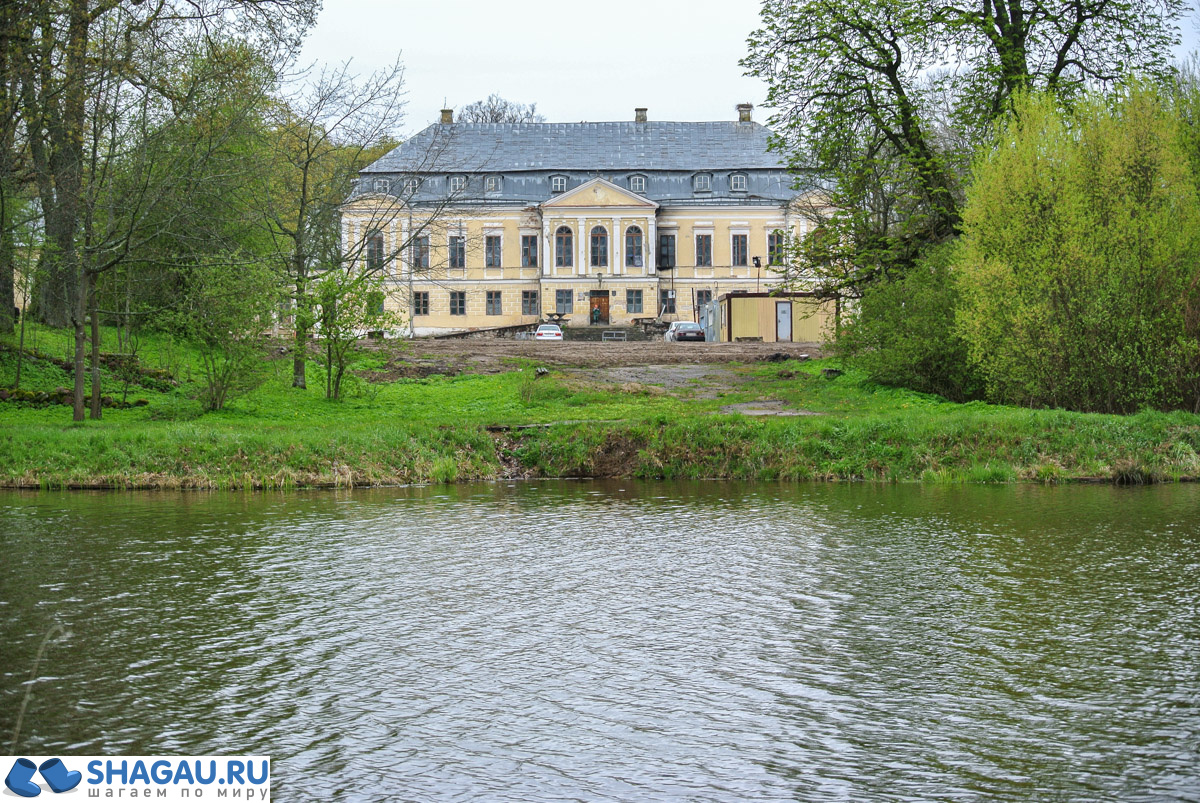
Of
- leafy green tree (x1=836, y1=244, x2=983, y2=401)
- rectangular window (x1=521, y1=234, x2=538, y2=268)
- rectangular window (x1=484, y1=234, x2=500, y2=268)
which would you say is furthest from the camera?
rectangular window (x1=484, y1=234, x2=500, y2=268)

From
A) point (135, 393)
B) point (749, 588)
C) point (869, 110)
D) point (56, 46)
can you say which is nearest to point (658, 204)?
point (869, 110)

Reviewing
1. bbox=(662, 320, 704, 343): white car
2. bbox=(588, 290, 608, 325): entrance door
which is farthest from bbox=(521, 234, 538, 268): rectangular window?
bbox=(662, 320, 704, 343): white car

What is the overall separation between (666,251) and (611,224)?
390cm

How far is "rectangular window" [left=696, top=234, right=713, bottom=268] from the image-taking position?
67.6 metres

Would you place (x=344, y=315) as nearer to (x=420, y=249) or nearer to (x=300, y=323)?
(x=300, y=323)

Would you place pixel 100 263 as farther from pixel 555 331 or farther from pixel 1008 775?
pixel 555 331

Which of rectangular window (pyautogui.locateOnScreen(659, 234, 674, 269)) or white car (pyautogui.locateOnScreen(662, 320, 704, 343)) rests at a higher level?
rectangular window (pyautogui.locateOnScreen(659, 234, 674, 269))

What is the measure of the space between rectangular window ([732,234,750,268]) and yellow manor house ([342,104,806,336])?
6 centimetres

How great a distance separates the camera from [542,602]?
7676mm

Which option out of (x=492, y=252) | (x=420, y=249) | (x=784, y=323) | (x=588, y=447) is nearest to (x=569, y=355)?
(x=420, y=249)

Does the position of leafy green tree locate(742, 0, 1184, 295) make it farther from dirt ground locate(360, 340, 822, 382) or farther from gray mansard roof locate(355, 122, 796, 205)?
gray mansard roof locate(355, 122, 796, 205)

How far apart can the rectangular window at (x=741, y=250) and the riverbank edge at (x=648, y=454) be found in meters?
50.5

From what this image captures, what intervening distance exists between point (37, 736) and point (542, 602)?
346cm

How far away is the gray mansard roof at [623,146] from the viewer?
6612cm
